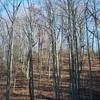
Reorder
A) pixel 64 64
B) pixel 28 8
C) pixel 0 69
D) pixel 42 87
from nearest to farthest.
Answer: pixel 28 8
pixel 42 87
pixel 0 69
pixel 64 64

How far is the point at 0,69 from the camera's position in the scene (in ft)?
113

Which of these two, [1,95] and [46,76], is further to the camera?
[46,76]

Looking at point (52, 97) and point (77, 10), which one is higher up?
point (77, 10)

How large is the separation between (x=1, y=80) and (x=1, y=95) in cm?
717

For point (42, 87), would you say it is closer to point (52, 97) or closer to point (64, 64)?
point (52, 97)

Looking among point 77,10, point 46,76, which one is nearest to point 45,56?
point 46,76

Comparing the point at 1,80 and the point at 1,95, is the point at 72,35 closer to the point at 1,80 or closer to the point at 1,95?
the point at 1,95

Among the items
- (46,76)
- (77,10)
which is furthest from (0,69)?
(77,10)

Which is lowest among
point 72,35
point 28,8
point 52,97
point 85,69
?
point 52,97

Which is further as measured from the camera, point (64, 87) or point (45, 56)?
point (45, 56)

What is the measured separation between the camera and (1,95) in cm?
2802

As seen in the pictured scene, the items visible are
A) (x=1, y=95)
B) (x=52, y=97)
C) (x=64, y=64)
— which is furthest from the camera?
(x=64, y=64)

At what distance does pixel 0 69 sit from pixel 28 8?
14760 mm

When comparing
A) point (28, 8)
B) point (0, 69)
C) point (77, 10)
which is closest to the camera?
point (28, 8)
